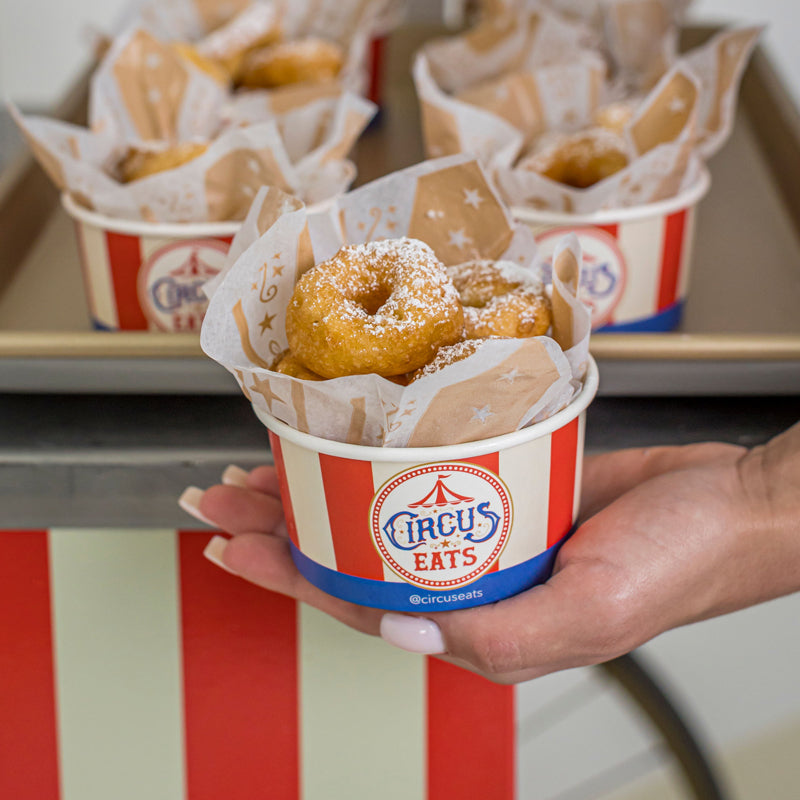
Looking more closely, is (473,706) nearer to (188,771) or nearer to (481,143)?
(188,771)

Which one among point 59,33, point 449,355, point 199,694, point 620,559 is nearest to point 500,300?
point 449,355

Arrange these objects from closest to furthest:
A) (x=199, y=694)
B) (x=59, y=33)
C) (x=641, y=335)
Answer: (x=641, y=335) → (x=199, y=694) → (x=59, y=33)

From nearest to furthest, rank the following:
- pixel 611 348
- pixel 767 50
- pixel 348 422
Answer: pixel 348 422 → pixel 611 348 → pixel 767 50

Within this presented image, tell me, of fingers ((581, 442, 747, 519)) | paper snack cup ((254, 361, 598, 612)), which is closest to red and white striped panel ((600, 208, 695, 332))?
fingers ((581, 442, 747, 519))

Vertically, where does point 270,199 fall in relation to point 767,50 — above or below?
above

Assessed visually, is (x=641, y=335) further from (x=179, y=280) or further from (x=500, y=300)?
(x=179, y=280)

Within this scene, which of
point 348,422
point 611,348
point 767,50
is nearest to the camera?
point 348,422

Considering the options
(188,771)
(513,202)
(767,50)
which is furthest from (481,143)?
(767,50)

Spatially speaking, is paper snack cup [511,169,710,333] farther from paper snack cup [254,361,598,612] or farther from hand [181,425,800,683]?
paper snack cup [254,361,598,612]
